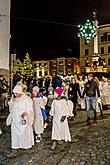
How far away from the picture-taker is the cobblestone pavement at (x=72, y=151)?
706 centimetres

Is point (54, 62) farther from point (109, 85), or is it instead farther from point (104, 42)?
point (109, 85)

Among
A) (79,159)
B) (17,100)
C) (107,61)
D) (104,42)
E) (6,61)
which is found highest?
(104,42)

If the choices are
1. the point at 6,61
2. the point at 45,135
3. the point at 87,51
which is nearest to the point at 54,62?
the point at 87,51

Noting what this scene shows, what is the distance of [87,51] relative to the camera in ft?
248

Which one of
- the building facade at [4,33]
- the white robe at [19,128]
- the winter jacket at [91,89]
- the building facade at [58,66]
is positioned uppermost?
the building facade at [58,66]

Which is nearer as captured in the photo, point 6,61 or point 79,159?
point 79,159

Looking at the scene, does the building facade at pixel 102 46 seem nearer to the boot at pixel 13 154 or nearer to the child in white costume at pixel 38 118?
the child in white costume at pixel 38 118

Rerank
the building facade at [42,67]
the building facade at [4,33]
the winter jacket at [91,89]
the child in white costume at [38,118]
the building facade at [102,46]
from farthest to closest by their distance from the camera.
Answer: the building facade at [42,67], the building facade at [102,46], the building facade at [4,33], the winter jacket at [91,89], the child in white costume at [38,118]

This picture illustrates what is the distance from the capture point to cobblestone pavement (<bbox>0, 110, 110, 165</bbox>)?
7.06 m

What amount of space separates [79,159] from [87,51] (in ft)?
228

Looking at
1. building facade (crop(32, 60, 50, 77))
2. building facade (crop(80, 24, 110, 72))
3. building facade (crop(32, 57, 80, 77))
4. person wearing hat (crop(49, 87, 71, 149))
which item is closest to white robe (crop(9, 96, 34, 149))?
person wearing hat (crop(49, 87, 71, 149))

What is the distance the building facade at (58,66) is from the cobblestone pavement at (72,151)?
2990 inches

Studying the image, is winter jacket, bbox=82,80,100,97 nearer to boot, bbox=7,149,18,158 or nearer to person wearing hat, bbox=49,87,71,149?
person wearing hat, bbox=49,87,71,149

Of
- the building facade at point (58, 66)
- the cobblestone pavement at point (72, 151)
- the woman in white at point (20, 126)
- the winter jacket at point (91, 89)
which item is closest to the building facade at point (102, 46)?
the building facade at point (58, 66)
